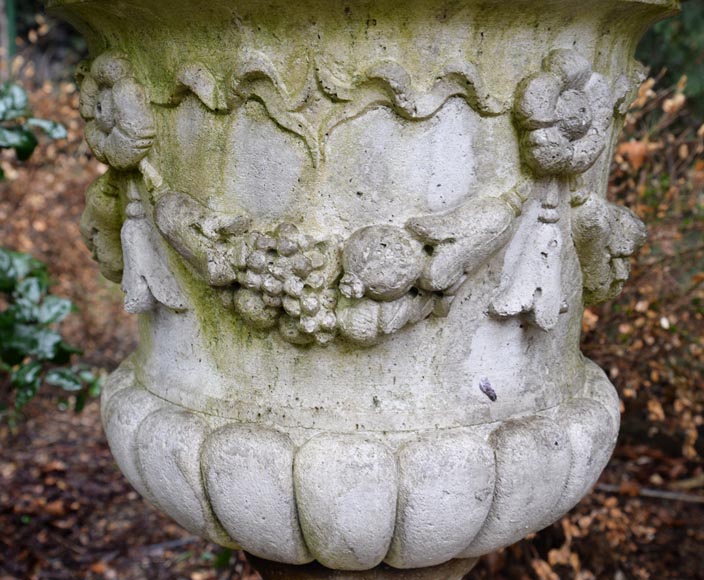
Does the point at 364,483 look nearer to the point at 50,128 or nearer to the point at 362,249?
the point at 362,249

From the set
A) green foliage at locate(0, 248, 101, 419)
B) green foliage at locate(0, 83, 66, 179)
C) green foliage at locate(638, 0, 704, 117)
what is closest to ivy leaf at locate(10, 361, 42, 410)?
green foliage at locate(0, 248, 101, 419)

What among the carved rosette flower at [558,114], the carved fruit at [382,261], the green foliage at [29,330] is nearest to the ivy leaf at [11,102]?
the green foliage at [29,330]

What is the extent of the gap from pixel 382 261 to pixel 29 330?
56.2 inches

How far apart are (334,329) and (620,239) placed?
0.56m

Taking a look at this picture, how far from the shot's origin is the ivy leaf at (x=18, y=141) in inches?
75.2

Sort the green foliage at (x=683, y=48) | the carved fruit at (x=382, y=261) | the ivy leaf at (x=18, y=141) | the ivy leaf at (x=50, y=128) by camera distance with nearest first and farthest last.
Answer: the carved fruit at (x=382, y=261) → the ivy leaf at (x=18, y=141) → the ivy leaf at (x=50, y=128) → the green foliage at (x=683, y=48)

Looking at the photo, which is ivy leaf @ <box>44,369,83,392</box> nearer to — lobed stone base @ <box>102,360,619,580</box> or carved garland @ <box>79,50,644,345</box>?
lobed stone base @ <box>102,360,619,580</box>

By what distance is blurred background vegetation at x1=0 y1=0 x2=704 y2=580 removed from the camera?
2.38 metres

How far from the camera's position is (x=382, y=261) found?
112cm

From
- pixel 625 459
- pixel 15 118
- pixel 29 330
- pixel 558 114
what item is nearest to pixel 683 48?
pixel 625 459

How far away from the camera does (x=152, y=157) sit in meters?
1.31

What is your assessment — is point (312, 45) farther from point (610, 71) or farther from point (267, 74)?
point (610, 71)

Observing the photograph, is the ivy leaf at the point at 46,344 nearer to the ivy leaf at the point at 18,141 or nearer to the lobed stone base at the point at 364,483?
the ivy leaf at the point at 18,141

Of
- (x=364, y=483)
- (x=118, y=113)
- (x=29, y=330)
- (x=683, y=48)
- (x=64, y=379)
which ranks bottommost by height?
(x=64, y=379)
